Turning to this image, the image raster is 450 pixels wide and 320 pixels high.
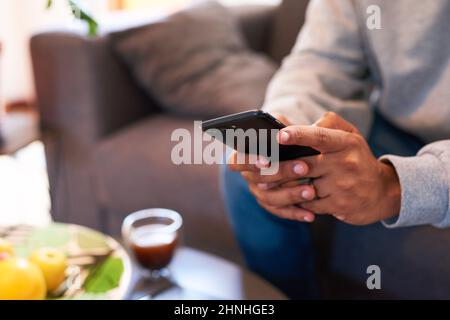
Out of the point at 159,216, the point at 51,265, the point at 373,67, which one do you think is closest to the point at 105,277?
the point at 51,265

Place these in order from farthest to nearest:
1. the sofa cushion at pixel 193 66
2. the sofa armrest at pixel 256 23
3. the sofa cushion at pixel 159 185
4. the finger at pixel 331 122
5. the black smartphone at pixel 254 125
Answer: the sofa armrest at pixel 256 23 < the sofa cushion at pixel 193 66 < the sofa cushion at pixel 159 185 < the finger at pixel 331 122 < the black smartphone at pixel 254 125

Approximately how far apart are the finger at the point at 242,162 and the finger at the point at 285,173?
0.02 meters

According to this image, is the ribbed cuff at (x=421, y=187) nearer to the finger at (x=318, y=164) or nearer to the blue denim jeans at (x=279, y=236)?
the finger at (x=318, y=164)

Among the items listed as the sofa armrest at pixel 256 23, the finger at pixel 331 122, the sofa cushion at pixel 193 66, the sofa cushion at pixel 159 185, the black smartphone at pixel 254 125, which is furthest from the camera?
the sofa armrest at pixel 256 23

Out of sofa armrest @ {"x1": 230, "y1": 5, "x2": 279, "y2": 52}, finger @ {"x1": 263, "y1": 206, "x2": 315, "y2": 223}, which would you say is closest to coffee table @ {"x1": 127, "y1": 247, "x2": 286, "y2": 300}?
finger @ {"x1": 263, "y1": 206, "x2": 315, "y2": 223}

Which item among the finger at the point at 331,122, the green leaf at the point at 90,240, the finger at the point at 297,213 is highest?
the finger at the point at 331,122

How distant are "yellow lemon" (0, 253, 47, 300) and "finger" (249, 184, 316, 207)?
30 centimetres

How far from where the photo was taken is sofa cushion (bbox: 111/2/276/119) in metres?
1.29

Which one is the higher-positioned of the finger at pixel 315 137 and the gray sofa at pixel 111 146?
the finger at pixel 315 137

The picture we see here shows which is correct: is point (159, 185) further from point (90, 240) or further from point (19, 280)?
point (19, 280)

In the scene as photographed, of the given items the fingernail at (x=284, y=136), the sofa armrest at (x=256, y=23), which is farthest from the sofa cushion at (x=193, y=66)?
the fingernail at (x=284, y=136)

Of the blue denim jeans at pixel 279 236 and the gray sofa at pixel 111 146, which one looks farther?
the gray sofa at pixel 111 146

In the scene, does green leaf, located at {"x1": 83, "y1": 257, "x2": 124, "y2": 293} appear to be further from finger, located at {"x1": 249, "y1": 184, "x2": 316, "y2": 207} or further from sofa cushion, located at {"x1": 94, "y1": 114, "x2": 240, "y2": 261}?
sofa cushion, located at {"x1": 94, "y1": 114, "x2": 240, "y2": 261}

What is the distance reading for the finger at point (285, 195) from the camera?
0.68m
